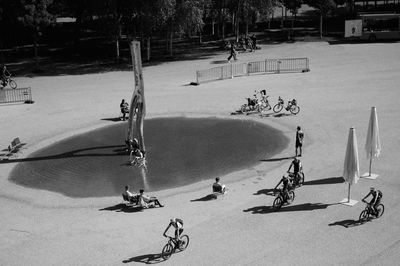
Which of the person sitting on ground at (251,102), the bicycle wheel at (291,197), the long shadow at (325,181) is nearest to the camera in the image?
the bicycle wheel at (291,197)

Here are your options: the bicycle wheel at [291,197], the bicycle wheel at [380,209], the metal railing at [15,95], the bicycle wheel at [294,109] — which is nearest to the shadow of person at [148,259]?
the bicycle wheel at [291,197]

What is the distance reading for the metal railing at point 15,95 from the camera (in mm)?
44562

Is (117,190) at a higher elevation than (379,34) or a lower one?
lower

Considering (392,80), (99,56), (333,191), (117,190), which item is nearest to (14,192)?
(117,190)

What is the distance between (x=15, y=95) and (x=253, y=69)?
2278cm

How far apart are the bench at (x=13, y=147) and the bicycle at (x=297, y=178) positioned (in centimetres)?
1718

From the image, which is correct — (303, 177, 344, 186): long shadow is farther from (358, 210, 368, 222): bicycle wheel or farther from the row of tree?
the row of tree

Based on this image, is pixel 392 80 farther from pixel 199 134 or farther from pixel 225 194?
pixel 225 194

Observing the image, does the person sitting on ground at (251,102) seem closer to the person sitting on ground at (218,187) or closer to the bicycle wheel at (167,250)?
the person sitting on ground at (218,187)

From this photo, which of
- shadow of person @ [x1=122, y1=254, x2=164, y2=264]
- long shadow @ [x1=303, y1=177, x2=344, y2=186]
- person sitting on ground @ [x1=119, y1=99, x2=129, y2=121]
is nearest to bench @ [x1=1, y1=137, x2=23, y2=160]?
person sitting on ground @ [x1=119, y1=99, x2=129, y2=121]

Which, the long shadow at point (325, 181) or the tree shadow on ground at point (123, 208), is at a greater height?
the long shadow at point (325, 181)

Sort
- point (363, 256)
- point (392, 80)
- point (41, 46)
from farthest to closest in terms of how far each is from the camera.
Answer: point (41, 46), point (392, 80), point (363, 256)

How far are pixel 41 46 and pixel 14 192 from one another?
5203cm

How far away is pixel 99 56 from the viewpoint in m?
65.2
